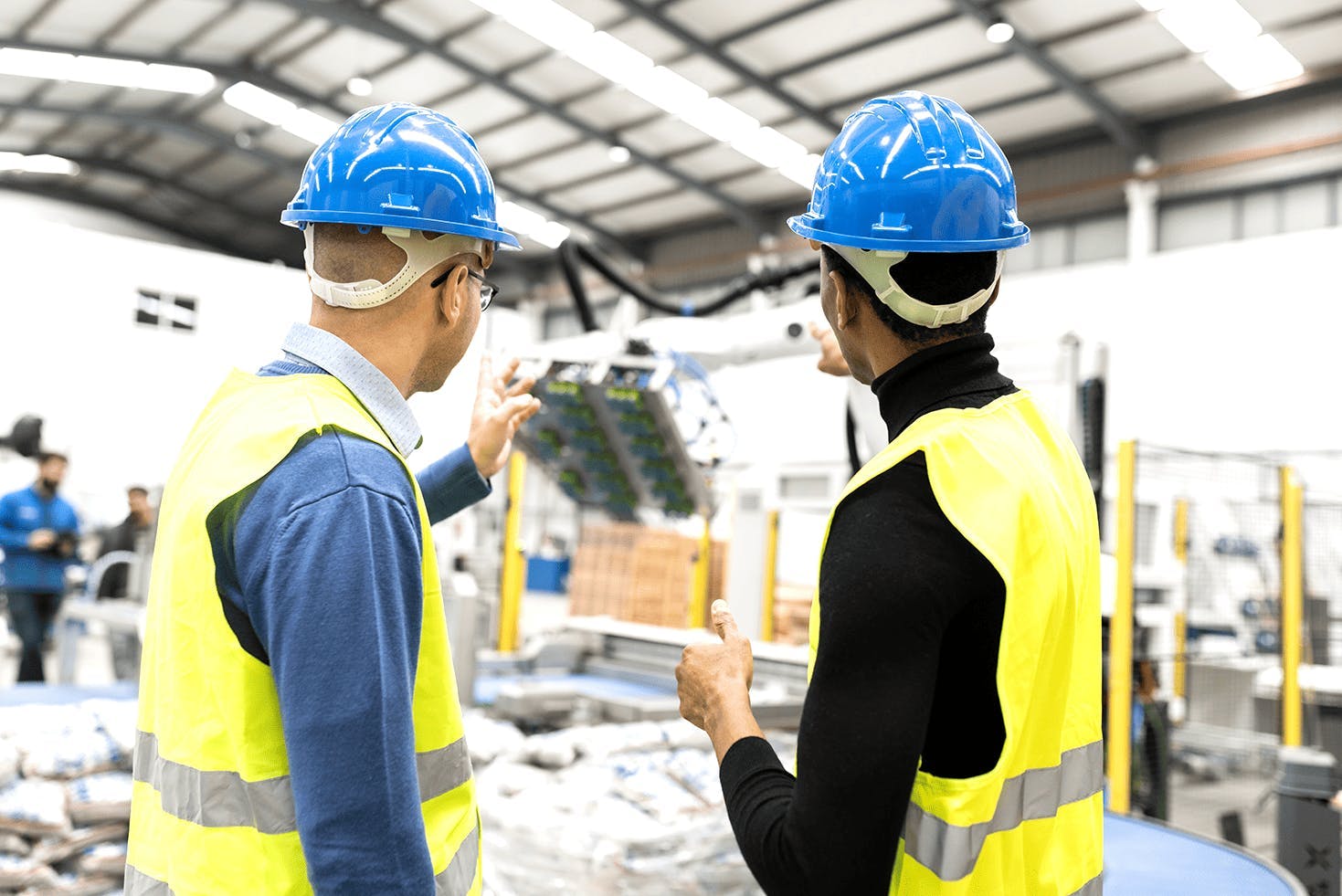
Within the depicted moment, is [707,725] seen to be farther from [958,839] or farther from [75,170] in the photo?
[75,170]

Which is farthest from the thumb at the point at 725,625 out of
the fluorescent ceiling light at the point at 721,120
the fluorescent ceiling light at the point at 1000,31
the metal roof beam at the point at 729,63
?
the fluorescent ceiling light at the point at 721,120

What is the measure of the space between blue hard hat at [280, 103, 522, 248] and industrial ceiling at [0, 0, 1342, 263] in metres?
12.4

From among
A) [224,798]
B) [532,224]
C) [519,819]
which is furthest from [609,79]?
[224,798]

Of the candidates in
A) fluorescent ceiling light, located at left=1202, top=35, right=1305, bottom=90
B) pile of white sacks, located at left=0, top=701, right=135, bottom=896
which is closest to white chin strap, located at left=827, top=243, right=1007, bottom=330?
pile of white sacks, located at left=0, top=701, right=135, bottom=896

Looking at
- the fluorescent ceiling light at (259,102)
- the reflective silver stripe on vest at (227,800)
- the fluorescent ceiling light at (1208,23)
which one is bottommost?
the reflective silver stripe on vest at (227,800)

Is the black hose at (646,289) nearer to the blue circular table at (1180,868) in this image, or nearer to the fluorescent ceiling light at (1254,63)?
the blue circular table at (1180,868)

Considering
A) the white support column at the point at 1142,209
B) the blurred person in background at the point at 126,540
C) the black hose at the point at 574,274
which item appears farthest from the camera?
the white support column at the point at 1142,209

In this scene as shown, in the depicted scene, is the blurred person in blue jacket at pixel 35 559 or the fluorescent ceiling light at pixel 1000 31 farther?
the fluorescent ceiling light at pixel 1000 31

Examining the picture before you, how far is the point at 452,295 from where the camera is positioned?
59.6 inches

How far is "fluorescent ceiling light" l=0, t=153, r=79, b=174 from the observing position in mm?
20609

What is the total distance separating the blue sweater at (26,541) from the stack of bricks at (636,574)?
377 cm

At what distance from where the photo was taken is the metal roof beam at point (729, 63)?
1386 cm

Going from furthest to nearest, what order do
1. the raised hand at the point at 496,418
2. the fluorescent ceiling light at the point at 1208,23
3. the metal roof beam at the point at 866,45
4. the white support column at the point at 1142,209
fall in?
the white support column at the point at 1142,209 → the metal roof beam at the point at 866,45 → the fluorescent ceiling light at the point at 1208,23 → the raised hand at the point at 496,418

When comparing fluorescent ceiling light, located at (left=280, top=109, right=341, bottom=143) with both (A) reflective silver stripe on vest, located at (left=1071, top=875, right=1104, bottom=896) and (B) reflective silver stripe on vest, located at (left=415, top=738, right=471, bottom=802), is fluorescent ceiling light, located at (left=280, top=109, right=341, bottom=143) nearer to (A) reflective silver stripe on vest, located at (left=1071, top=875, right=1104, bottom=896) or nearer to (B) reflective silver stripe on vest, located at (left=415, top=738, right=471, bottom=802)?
(B) reflective silver stripe on vest, located at (left=415, top=738, right=471, bottom=802)
